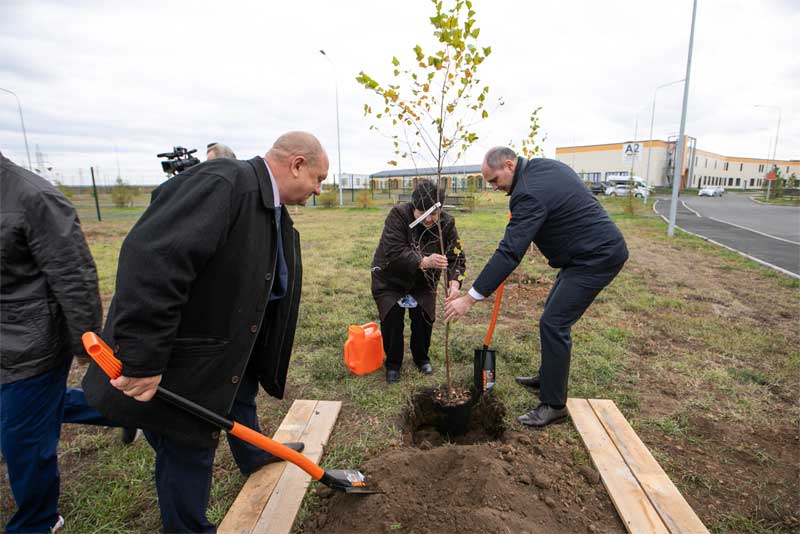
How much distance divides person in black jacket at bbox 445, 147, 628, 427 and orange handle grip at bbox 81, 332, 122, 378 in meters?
1.94

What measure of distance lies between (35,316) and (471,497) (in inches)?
90.3

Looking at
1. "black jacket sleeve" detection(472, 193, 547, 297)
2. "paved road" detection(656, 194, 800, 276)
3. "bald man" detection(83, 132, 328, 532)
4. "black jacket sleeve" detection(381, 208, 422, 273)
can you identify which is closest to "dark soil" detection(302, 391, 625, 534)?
"bald man" detection(83, 132, 328, 532)

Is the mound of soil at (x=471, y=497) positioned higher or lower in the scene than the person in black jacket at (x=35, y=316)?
lower

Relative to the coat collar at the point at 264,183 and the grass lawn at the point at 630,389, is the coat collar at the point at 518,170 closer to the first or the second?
the grass lawn at the point at 630,389

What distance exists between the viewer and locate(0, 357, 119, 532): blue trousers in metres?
1.95

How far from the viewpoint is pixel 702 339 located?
486cm

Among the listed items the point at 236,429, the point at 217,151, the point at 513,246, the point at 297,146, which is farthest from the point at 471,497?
the point at 217,151

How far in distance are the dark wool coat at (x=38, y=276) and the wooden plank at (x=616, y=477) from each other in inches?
112

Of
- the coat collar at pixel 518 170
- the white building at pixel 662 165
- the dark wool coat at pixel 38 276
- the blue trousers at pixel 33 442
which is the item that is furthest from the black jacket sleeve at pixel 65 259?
the white building at pixel 662 165

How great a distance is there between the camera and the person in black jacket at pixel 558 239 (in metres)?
2.94

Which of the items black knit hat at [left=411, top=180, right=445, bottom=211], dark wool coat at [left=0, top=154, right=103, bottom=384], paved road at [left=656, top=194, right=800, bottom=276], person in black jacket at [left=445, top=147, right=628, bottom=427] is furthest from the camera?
paved road at [left=656, top=194, right=800, bottom=276]

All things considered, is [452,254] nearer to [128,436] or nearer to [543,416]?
[543,416]

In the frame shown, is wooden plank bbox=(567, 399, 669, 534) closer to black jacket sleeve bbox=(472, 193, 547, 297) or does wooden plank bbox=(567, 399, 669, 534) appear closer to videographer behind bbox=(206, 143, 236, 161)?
black jacket sleeve bbox=(472, 193, 547, 297)

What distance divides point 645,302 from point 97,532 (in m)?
6.61
